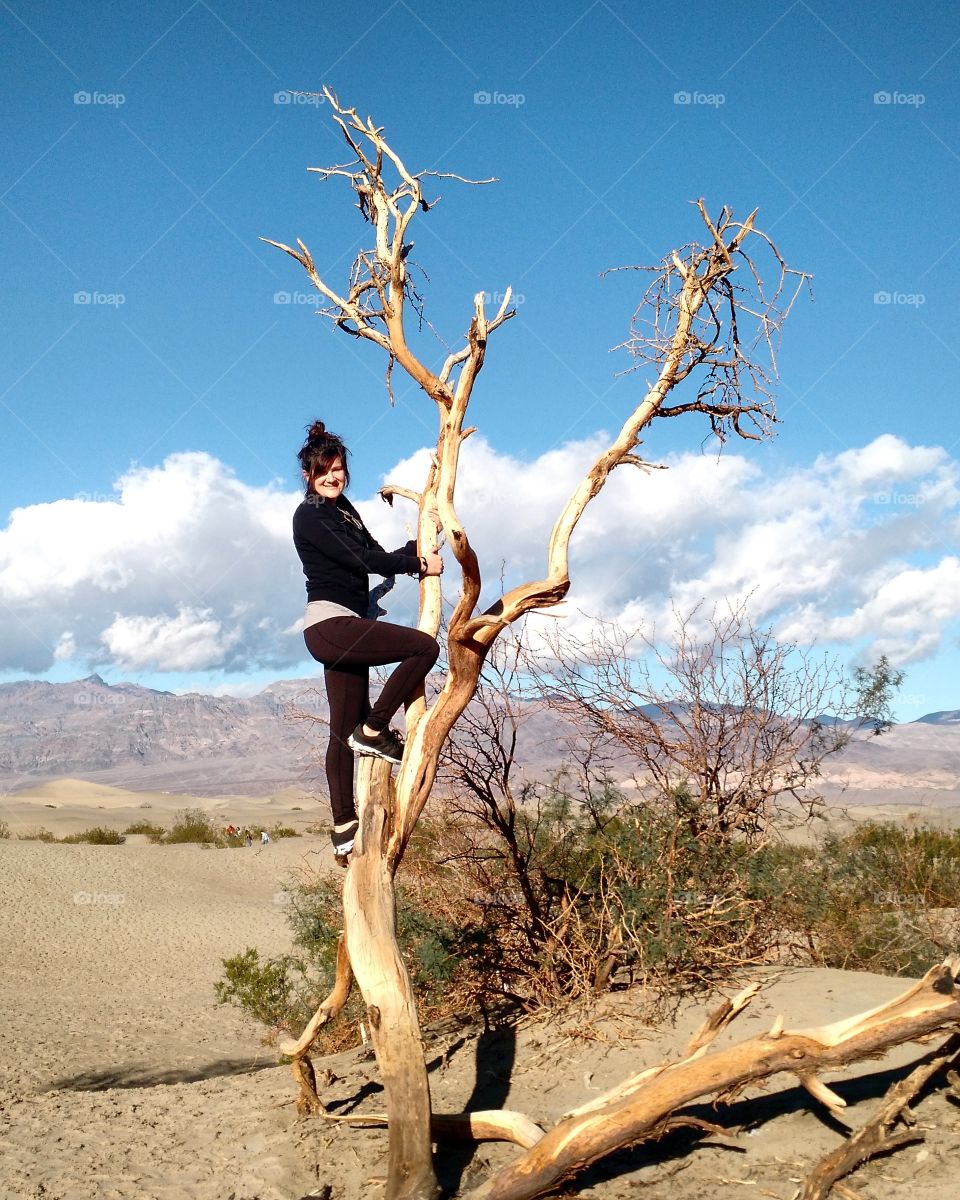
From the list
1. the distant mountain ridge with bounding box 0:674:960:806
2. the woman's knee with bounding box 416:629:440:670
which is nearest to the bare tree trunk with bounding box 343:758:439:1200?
the woman's knee with bounding box 416:629:440:670

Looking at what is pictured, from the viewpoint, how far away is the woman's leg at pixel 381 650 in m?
4.54

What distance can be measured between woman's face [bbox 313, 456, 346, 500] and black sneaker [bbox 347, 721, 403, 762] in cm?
116

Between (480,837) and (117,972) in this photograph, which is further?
(117,972)

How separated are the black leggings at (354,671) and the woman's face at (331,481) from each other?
0.66 metres

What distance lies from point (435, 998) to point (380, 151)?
5.81 metres

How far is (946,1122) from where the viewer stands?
470 centimetres

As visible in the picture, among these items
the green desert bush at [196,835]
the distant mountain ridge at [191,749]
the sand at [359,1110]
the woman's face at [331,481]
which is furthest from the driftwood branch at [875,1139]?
the distant mountain ridge at [191,749]

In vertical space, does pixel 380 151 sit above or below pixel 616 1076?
above

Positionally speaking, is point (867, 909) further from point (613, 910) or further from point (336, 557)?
point (336, 557)

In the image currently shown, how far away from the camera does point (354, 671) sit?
186 inches

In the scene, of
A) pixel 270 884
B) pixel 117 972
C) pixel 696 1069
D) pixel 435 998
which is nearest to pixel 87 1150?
pixel 435 998

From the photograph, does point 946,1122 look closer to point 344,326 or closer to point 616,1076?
point 616,1076

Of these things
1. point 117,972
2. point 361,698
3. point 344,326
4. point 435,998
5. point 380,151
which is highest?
point 380,151

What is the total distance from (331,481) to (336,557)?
0.45 m
